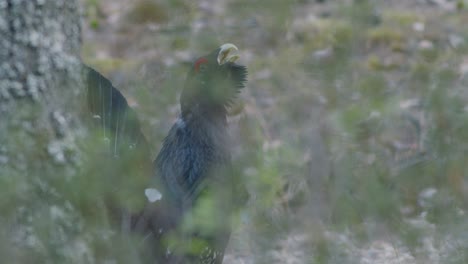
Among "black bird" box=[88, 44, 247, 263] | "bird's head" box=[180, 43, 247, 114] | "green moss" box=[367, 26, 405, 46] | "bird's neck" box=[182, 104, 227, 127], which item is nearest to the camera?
"black bird" box=[88, 44, 247, 263]

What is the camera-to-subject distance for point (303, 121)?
3.30 meters

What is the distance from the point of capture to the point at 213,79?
2.92m

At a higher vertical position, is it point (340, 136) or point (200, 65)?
point (200, 65)

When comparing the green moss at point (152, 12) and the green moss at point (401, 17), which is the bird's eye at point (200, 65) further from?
the green moss at point (401, 17)

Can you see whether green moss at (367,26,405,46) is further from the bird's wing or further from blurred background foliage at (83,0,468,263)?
blurred background foliage at (83,0,468,263)

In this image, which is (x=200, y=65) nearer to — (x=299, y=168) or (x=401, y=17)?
(x=299, y=168)

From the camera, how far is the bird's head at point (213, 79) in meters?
3.03

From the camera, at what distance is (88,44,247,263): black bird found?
2.48m

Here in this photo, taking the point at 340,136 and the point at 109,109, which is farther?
the point at 109,109

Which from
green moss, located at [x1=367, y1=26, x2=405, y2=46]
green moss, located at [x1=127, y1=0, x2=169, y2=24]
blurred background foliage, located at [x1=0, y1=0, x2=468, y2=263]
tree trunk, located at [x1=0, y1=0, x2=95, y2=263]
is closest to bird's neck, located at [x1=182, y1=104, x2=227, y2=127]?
tree trunk, located at [x1=0, y1=0, x2=95, y2=263]

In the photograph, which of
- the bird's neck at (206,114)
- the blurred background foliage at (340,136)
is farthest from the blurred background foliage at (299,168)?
the bird's neck at (206,114)

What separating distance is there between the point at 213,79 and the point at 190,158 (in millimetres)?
1926

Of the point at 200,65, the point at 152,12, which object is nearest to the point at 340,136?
the point at 152,12

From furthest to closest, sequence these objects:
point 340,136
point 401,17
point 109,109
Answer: point 401,17, point 109,109, point 340,136
